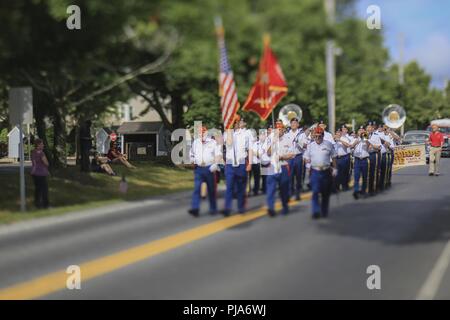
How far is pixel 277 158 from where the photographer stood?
3.07 m

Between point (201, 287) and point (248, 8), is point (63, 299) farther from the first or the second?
point (248, 8)

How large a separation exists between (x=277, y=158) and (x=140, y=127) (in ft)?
2.59

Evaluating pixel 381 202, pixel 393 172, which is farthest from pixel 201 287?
pixel 393 172

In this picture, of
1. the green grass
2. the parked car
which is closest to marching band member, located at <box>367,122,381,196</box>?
the parked car

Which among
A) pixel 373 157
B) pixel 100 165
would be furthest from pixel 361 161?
pixel 100 165

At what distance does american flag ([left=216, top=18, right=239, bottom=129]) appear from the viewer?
2.99m

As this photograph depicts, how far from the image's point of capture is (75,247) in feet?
10.2

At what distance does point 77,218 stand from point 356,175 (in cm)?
163

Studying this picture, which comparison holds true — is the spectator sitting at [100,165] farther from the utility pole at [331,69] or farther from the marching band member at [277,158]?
the utility pole at [331,69]

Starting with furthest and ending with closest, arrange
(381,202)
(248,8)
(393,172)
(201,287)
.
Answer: (393,172), (381,202), (201,287), (248,8)

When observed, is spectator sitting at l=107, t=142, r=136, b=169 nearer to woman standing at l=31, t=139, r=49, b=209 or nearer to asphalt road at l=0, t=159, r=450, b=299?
woman standing at l=31, t=139, r=49, b=209

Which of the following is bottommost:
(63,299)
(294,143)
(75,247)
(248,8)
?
(63,299)

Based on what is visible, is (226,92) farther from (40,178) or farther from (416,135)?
(416,135)

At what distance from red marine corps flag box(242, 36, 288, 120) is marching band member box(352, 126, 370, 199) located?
0.70 metres
